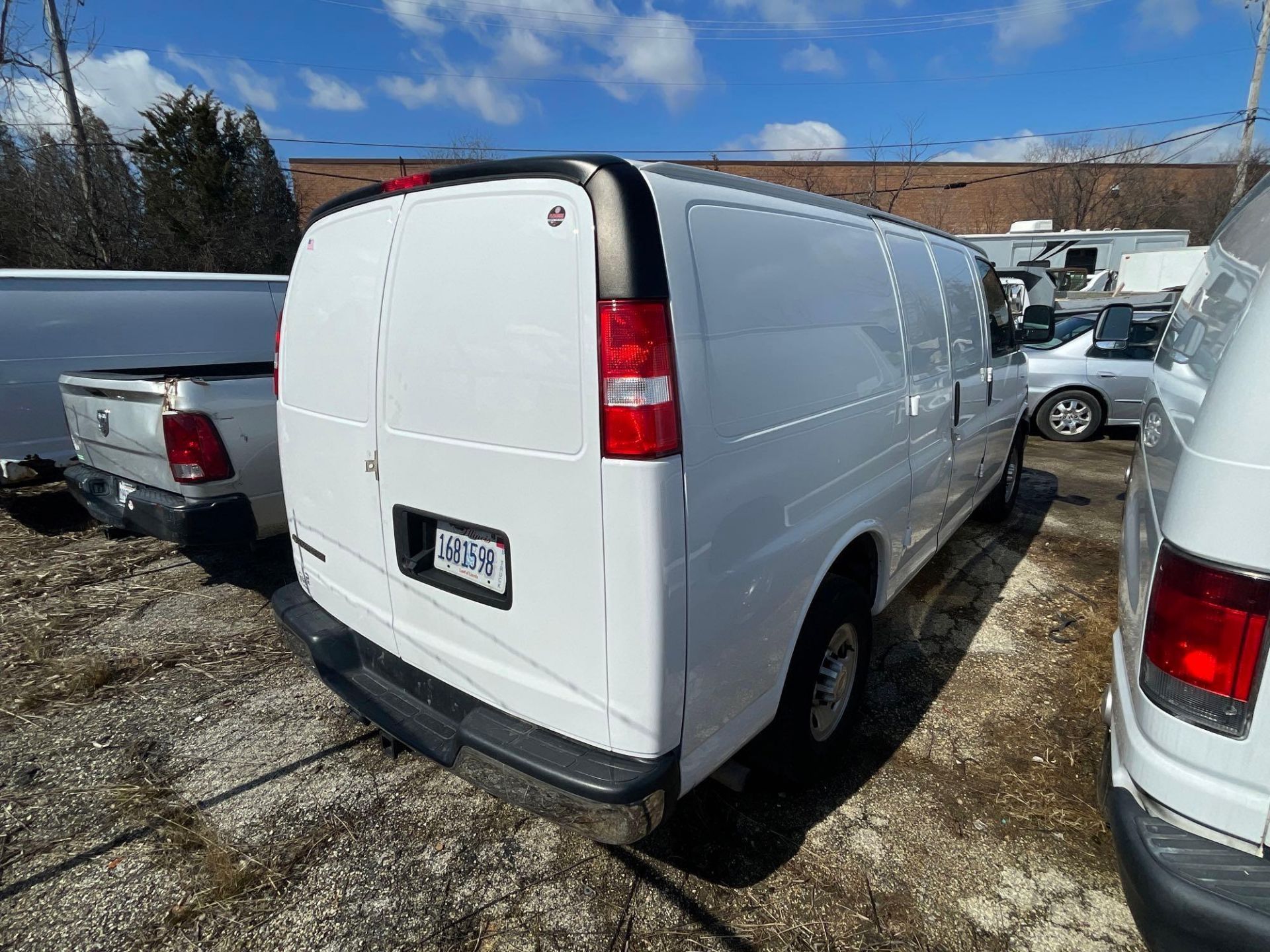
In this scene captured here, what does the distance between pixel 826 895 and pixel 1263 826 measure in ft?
3.95

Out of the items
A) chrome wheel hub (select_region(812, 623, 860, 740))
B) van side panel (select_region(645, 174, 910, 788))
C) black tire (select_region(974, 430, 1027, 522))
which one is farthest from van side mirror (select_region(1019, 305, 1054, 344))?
Result: chrome wheel hub (select_region(812, 623, 860, 740))

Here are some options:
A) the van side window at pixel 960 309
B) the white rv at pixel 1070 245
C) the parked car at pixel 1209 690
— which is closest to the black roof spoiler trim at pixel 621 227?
the parked car at pixel 1209 690

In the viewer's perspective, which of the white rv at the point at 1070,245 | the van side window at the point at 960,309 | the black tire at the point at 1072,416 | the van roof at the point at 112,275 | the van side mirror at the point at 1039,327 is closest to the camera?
the van side window at the point at 960,309

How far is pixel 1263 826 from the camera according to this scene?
131 centimetres

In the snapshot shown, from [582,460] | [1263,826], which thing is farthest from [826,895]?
[582,460]

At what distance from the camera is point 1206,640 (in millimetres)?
1345

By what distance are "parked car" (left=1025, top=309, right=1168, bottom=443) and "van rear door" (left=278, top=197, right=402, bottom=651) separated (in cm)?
859

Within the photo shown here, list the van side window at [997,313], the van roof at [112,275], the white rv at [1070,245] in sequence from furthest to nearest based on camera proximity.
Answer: the white rv at [1070,245], the van roof at [112,275], the van side window at [997,313]

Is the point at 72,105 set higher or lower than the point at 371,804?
higher

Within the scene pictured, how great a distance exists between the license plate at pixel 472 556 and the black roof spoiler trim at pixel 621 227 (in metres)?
0.78

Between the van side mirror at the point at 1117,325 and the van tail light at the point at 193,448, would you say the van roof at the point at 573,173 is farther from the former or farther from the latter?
the van side mirror at the point at 1117,325

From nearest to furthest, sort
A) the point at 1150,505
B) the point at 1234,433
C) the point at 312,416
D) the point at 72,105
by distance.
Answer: the point at 1234,433
the point at 1150,505
the point at 312,416
the point at 72,105

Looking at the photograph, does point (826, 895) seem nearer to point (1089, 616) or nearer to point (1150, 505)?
point (1150, 505)

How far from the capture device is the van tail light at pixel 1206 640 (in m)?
1.28
